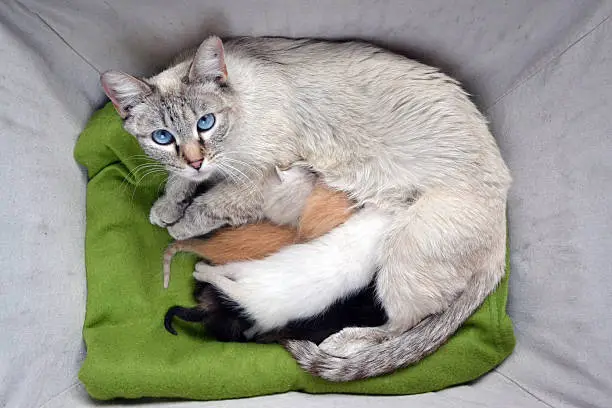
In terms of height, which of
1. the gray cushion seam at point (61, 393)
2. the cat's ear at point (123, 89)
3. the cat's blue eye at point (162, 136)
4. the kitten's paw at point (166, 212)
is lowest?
the gray cushion seam at point (61, 393)

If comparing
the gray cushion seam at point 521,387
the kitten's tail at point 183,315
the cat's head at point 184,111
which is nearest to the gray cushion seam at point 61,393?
the kitten's tail at point 183,315

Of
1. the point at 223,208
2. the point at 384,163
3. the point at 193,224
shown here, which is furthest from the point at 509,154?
the point at 193,224

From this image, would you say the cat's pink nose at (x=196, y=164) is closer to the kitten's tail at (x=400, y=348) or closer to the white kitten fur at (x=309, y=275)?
the white kitten fur at (x=309, y=275)

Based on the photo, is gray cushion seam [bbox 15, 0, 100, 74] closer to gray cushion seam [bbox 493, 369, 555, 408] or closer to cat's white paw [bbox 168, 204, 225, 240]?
cat's white paw [bbox 168, 204, 225, 240]

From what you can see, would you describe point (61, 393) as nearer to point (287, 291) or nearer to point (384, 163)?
point (287, 291)

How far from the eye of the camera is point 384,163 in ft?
6.17

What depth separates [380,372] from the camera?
1.82 m

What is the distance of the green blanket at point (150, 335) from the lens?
5.92 feet

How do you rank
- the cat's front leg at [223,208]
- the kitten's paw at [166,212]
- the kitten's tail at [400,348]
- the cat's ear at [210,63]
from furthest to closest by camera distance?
1. the kitten's paw at [166,212]
2. the cat's front leg at [223,208]
3. the kitten's tail at [400,348]
4. the cat's ear at [210,63]

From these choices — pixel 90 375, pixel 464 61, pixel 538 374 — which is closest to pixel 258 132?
pixel 464 61

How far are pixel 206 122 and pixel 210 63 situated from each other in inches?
6.7

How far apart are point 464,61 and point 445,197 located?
520mm

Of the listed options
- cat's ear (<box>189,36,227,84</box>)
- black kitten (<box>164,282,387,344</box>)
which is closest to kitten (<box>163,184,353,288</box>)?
black kitten (<box>164,282,387,344</box>)

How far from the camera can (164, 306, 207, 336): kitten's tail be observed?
1924mm
